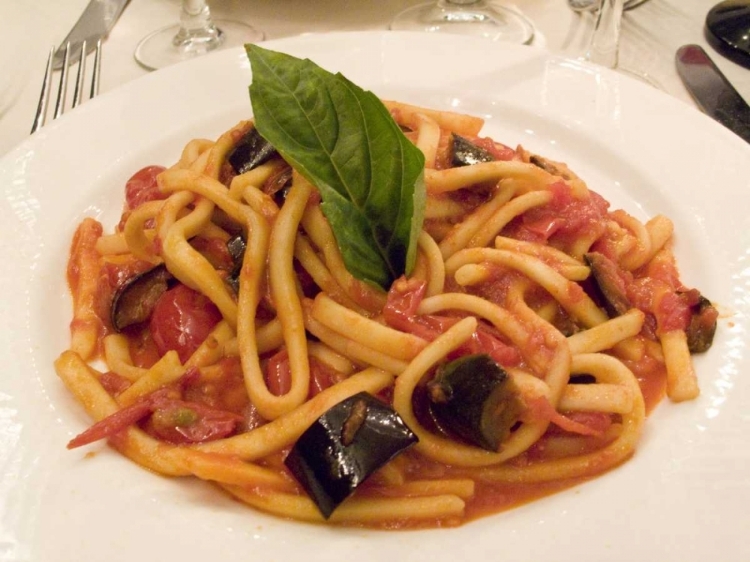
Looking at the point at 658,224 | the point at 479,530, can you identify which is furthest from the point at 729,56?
the point at 479,530

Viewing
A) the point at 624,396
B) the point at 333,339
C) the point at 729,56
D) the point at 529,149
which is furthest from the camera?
the point at 729,56

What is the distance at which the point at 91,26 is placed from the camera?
5359 mm

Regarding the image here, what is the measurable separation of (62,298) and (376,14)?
3718 millimetres

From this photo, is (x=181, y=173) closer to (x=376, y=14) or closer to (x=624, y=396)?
(x=624, y=396)

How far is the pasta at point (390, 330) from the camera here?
8.37 ft

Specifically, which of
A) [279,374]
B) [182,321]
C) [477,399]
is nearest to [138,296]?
[182,321]

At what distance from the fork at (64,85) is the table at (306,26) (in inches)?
6.8

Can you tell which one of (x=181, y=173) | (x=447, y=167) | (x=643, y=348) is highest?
(x=181, y=173)

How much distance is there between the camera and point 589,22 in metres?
5.64

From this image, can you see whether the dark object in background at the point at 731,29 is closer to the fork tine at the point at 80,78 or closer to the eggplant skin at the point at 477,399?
the eggplant skin at the point at 477,399

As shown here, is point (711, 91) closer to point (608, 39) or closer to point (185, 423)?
point (608, 39)

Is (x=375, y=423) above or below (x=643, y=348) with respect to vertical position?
above

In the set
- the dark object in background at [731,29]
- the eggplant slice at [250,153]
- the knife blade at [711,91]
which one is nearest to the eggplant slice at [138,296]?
the eggplant slice at [250,153]

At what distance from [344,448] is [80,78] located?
11.8 feet
